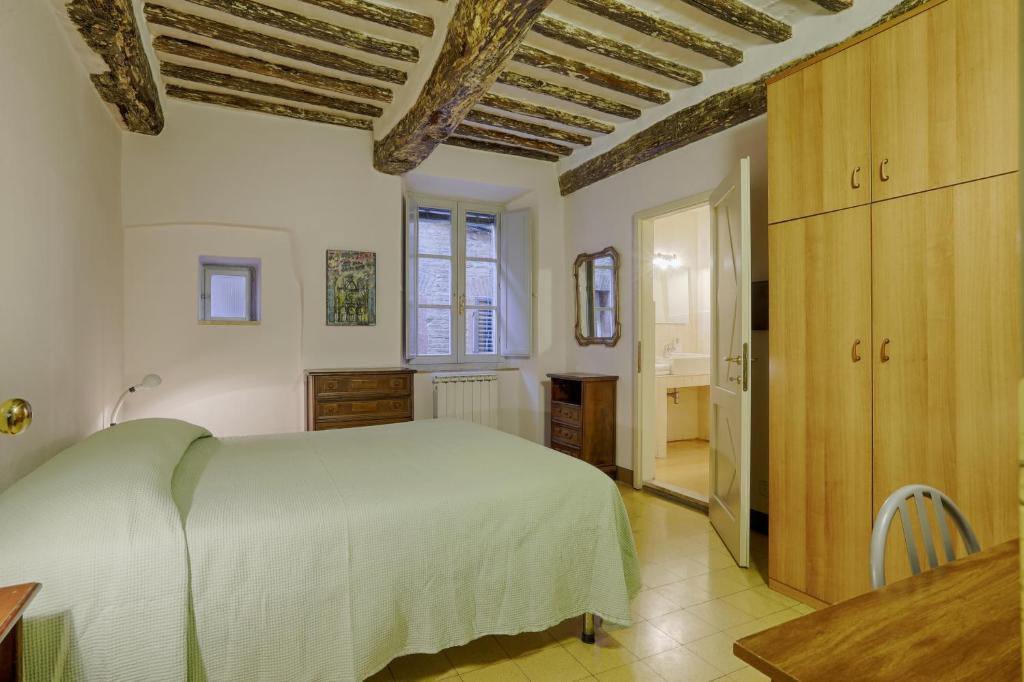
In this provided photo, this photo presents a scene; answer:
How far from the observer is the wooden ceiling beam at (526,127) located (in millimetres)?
3945

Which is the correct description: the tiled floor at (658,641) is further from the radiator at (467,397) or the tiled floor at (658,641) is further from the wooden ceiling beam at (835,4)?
the wooden ceiling beam at (835,4)

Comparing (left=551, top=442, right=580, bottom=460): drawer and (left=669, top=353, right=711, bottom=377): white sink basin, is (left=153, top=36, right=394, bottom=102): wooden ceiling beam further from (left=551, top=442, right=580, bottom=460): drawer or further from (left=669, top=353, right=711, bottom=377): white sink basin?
(left=669, top=353, right=711, bottom=377): white sink basin

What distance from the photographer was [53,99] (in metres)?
2.11

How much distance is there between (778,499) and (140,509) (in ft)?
7.91

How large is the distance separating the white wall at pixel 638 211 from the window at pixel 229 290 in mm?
2644

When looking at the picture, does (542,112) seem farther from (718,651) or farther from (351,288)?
(718,651)

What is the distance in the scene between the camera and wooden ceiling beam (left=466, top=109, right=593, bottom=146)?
155 inches

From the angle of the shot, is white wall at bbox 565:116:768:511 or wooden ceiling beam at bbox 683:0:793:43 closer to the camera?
wooden ceiling beam at bbox 683:0:793:43

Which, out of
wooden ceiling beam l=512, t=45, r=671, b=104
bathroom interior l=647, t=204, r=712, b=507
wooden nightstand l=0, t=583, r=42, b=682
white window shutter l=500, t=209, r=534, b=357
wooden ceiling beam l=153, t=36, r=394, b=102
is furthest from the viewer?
bathroom interior l=647, t=204, r=712, b=507

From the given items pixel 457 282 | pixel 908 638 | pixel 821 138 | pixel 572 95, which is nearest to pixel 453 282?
pixel 457 282

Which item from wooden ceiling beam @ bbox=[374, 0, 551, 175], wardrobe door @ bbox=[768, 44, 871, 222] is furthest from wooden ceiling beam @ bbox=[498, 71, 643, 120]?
wardrobe door @ bbox=[768, 44, 871, 222]

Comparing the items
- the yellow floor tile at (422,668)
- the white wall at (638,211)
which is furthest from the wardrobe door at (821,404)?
the yellow floor tile at (422,668)

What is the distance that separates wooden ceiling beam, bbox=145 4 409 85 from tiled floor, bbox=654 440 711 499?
337cm

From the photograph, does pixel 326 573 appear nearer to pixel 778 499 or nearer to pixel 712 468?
pixel 778 499
